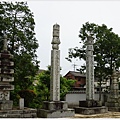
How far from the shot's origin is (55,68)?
10.9 metres

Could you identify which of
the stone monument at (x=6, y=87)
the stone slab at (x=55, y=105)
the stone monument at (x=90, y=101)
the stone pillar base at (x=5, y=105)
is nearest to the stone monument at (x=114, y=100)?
the stone monument at (x=90, y=101)

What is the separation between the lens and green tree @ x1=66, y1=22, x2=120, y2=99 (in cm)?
2103

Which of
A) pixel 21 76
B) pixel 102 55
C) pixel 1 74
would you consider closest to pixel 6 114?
pixel 1 74

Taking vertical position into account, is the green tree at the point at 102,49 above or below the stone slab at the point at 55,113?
above

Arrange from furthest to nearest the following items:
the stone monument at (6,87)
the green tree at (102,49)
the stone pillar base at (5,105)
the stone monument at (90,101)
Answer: the green tree at (102,49), the stone monument at (90,101), the stone pillar base at (5,105), the stone monument at (6,87)

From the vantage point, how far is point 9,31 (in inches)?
581

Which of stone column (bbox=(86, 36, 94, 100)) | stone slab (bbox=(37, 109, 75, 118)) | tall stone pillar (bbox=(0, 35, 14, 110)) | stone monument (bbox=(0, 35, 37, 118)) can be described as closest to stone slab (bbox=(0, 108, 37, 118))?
stone monument (bbox=(0, 35, 37, 118))

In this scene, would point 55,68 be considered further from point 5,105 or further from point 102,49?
point 102,49

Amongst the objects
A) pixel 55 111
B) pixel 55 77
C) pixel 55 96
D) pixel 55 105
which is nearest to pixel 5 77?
Answer: pixel 55 77

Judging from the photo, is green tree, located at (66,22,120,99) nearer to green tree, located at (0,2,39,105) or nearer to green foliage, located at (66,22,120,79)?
green foliage, located at (66,22,120,79)

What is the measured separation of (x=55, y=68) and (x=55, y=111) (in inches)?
88.3

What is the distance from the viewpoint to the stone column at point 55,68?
10719 millimetres

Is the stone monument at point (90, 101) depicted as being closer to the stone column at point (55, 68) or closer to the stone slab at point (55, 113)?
the stone slab at point (55, 113)

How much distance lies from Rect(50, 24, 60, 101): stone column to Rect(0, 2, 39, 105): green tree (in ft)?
13.5
